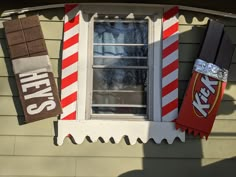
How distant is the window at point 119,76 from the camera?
3.59 m

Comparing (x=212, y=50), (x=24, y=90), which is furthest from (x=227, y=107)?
(x=24, y=90)

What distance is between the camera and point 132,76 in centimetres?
377

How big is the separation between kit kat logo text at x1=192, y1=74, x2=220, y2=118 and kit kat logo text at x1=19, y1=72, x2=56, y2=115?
3.81 ft

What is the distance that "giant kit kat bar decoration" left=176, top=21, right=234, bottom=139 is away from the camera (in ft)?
11.8

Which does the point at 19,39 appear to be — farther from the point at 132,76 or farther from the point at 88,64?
the point at 132,76

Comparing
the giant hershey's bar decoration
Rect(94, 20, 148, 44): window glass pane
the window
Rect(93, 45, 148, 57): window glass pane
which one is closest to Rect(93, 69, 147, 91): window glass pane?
the window

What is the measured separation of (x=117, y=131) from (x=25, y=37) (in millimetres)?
1097

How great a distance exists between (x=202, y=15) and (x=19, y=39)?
1.57 metres

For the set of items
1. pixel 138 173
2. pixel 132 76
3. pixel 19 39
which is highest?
pixel 19 39

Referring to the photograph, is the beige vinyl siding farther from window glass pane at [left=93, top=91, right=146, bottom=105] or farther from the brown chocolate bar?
window glass pane at [left=93, top=91, right=146, bottom=105]

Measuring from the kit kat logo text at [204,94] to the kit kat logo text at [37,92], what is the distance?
1163mm

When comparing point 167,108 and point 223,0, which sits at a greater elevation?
point 223,0

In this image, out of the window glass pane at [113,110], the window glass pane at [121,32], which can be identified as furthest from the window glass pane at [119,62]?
the window glass pane at [113,110]

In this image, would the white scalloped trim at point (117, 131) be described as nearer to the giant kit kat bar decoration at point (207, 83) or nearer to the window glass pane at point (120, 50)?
the giant kit kat bar decoration at point (207, 83)
